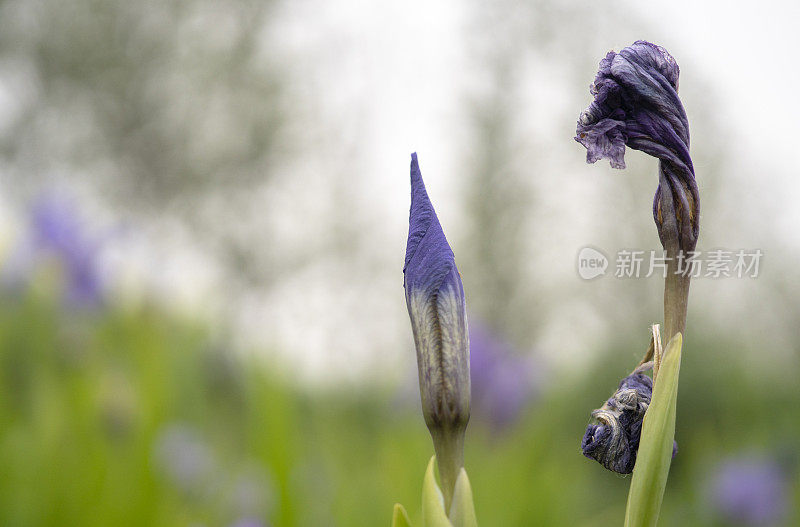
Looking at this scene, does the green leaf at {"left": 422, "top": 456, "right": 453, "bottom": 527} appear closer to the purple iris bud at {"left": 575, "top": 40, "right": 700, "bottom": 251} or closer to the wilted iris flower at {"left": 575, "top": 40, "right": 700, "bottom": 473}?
the wilted iris flower at {"left": 575, "top": 40, "right": 700, "bottom": 473}

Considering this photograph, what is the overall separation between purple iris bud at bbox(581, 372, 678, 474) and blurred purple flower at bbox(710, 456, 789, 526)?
1.88 meters

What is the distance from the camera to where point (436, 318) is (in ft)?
1.86

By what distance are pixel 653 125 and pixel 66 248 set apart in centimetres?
196

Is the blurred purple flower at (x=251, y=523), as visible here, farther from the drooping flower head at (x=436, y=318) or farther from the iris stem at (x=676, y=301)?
the iris stem at (x=676, y=301)

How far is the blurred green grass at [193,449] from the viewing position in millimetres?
1392

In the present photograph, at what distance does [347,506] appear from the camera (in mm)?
1772

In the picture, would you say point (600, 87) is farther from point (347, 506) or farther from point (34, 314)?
point (34, 314)

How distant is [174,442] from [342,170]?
23.2 ft

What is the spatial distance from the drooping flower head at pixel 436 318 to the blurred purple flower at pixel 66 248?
1.76 metres

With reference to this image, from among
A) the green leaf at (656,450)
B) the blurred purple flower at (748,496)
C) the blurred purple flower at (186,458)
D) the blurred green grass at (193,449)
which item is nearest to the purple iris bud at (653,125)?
the green leaf at (656,450)

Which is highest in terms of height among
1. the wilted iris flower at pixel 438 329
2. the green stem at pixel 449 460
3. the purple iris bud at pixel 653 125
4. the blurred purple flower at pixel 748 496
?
the purple iris bud at pixel 653 125

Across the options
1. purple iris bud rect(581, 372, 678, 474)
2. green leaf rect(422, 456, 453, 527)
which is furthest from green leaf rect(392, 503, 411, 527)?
purple iris bud rect(581, 372, 678, 474)

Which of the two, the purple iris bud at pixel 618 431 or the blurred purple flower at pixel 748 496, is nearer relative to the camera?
the purple iris bud at pixel 618 431

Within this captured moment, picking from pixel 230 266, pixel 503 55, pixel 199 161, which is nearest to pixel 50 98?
pixel 199 161
